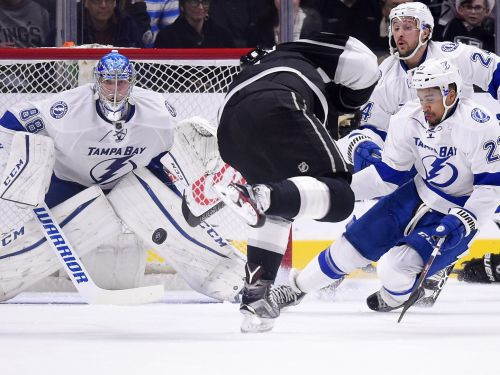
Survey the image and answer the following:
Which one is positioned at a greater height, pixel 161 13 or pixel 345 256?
pixel 345 256

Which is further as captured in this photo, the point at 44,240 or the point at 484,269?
the point at 484,269

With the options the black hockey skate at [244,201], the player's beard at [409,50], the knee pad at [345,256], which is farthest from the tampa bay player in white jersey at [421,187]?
the black hockey skate at [244,201]

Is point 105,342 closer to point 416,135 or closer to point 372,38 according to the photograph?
point 416,135

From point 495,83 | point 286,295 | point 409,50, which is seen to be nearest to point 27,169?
point 286,295

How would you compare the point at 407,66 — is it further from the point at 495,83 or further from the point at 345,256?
the point at 345,256

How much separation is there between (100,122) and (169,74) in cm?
80

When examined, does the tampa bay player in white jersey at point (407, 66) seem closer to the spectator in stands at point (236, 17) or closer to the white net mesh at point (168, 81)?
the white net mesh at point (168, 81)

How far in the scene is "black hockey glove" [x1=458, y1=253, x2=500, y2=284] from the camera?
4758mm

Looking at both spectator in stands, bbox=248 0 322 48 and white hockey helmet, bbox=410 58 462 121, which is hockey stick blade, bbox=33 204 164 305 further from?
spectator in stands, bbox=248 0 322 48

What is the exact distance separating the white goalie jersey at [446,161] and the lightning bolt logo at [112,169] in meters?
0.85

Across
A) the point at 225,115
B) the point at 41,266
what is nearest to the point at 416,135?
the point at 225,115

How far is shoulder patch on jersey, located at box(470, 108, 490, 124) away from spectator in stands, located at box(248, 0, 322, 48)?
2.15 meters

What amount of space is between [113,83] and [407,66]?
1.24 metres

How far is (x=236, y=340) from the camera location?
7.97 ft
